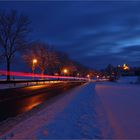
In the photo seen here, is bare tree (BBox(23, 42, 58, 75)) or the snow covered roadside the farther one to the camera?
bare tree (BBox(23, 42, 58, 75))

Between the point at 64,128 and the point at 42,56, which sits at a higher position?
the point at 42,56

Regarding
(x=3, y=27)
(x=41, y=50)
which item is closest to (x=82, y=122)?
(x=3, y=27)

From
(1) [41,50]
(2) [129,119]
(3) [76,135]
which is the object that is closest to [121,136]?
(3) [76,135]

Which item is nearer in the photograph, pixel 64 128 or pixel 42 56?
pixel 64 128

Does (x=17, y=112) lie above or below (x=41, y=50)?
below

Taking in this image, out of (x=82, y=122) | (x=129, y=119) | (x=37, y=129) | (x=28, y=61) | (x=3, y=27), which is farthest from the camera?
(x=28, y=61)

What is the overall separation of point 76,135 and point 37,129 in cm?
138

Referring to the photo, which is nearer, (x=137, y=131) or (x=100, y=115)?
(x=137, y=131)

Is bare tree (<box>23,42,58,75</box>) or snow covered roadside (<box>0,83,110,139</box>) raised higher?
bare tree (<box>23,42,58,75</box>)

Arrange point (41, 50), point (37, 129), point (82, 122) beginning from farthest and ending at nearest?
1. point (41, 50)
2. point (82, 122)
3. point (37, 129)

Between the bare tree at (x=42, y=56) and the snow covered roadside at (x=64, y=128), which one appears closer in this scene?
the snow covered roadside at (x=64, y=128)

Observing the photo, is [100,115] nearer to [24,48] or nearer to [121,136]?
[121,136]

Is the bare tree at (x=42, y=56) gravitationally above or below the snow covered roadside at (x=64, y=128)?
above

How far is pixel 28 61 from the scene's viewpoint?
90500 millimetres
